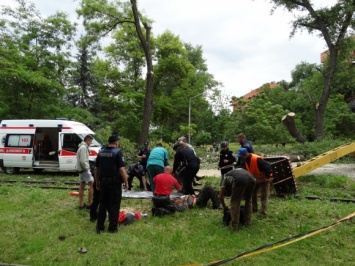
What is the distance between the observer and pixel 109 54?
113 ft

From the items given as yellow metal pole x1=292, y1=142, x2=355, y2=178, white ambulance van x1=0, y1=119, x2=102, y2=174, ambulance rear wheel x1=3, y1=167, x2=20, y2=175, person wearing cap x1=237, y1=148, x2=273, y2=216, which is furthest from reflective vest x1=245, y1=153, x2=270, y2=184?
ambulance rear wheel x1=3, y1=167, x2=20, y2=175

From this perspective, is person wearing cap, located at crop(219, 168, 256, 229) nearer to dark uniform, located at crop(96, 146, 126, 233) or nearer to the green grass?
the green grass

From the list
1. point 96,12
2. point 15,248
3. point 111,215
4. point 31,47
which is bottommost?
point 15,248

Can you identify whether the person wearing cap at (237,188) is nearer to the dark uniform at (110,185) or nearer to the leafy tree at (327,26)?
the dark uniform at (110,185)

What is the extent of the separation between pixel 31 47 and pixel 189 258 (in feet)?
66.3

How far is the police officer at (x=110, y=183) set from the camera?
21.5 ft

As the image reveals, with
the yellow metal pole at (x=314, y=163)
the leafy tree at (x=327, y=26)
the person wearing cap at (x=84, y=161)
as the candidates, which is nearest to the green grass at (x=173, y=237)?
the person wearing cap at (x=84, y=161)

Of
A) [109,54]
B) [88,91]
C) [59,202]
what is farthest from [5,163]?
[88,91]

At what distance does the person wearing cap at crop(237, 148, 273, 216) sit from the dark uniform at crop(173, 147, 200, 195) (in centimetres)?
192

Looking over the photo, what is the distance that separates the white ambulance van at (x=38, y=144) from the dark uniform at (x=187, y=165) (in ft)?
20.8

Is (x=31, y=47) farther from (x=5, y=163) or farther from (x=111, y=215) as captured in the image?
(x=111, y=215)

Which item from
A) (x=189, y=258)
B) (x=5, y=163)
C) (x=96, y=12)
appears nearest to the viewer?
(x=189, y=258)

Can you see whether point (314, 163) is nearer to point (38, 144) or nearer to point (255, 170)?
point (255, 170)

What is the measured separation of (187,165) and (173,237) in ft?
9.75
